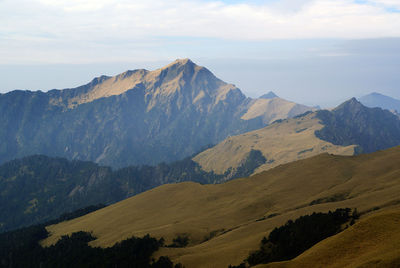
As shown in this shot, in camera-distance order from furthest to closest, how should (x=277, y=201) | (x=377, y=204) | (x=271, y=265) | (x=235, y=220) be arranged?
(x=277, y=201), (x=235, y=220), (x=377, y=204), (x=271, y=265)

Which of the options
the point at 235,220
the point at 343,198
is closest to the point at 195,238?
the point at 235,220

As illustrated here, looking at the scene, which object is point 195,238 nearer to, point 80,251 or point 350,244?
point 80,251

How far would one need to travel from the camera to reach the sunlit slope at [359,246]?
69.1 m

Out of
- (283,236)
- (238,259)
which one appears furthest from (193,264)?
(283,236)

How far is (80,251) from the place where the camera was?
192m

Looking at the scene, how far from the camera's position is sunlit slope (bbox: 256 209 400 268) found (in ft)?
227

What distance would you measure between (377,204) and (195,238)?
3050 inches

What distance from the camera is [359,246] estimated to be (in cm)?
7575

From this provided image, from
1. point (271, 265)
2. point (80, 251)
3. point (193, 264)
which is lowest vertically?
point (80, 251)

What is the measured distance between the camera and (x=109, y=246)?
188m

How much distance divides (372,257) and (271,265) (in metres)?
19.4

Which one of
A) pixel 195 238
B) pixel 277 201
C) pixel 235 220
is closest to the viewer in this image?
pixel 195 238

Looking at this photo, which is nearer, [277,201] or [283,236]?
[283,236]

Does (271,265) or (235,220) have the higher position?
(271,265)
